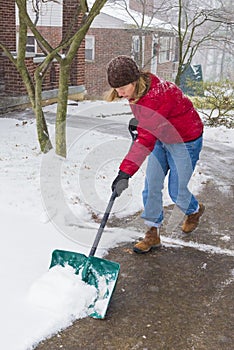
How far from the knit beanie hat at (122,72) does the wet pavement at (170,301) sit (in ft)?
4.76

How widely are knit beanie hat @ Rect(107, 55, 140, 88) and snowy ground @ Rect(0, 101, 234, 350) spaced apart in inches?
53.3

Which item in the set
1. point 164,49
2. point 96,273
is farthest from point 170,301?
point 164,49

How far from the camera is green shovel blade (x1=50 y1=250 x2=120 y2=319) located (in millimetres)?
2977

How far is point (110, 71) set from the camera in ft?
10.4

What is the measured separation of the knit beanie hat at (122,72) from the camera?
313cm

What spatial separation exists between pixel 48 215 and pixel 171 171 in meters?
1.28

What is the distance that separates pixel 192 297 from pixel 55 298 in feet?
3.21

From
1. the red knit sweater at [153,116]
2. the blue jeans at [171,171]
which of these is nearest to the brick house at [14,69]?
the blue jeans at [171,171]

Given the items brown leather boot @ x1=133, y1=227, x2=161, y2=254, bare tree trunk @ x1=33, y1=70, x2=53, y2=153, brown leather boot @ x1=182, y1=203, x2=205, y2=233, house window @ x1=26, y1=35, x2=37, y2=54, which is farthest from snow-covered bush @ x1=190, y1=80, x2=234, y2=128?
house window @ x1=26, y1=35, x2=37, y2=54

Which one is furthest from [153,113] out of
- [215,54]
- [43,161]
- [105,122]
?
[215,54]

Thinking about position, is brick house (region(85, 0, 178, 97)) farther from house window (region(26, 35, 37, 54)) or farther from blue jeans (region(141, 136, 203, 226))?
blue jeans (region(141, 136, 203, 226))

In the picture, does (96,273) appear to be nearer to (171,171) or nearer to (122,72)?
(171,171)

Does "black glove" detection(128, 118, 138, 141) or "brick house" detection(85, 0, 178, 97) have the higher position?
"brick house" detection(85, 0, 178, 97)

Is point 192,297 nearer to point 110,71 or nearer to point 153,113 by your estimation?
point 153,113
